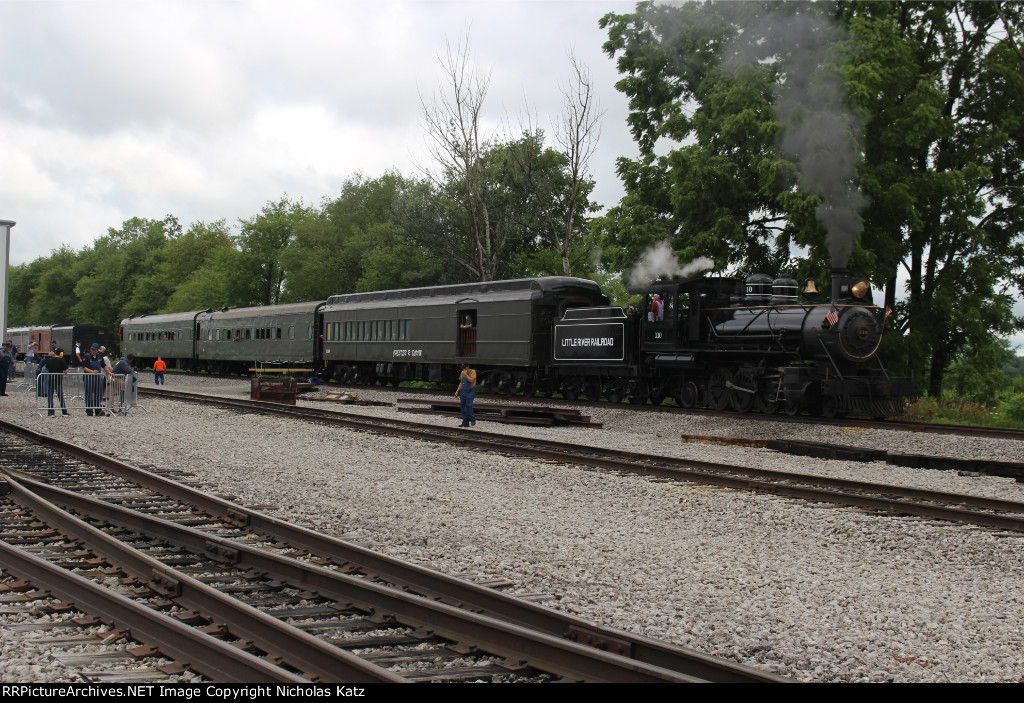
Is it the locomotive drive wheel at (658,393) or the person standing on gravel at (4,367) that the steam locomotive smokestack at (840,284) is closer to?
the locomotive drive wheel at (658,393)

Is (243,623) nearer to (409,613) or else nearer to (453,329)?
(409,613)

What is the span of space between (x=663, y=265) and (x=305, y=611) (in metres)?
22.3

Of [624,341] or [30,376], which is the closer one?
[624,341]

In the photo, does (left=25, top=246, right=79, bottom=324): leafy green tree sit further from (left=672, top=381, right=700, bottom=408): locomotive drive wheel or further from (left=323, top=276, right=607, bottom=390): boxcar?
(left=672, top=381, right=700, bottom=408): locomotive drive wheel

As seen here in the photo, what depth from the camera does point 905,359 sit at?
24188 mm

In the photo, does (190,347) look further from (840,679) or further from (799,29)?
(840,679)

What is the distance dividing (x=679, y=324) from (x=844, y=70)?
7.87 m

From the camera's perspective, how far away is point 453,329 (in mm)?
26156

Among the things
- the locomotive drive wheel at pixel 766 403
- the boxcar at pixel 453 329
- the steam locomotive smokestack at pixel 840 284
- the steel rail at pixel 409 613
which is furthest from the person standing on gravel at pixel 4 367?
the steam locomotive smokestack at pixel 840 284

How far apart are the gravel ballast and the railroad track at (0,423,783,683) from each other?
1.98 ft

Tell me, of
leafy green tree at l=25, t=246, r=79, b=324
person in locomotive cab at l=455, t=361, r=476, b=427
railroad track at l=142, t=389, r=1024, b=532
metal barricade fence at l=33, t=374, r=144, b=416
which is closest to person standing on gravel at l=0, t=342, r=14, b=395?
metal barricade fence at l=33, t=374, r=144, b=416

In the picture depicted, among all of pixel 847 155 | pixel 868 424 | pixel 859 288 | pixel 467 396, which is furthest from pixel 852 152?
pixel 467 396

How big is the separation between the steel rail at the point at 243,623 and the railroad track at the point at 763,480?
613 centimetres

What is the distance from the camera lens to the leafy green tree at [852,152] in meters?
21.7
